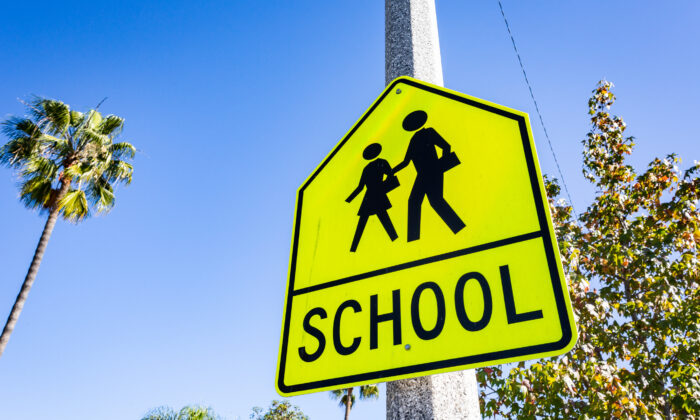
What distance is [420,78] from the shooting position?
185 centimetres

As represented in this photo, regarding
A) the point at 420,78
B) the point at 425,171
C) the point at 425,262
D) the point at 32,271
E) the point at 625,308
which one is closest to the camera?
the point at 425,262

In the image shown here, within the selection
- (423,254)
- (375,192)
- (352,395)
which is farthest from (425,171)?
(352,395)

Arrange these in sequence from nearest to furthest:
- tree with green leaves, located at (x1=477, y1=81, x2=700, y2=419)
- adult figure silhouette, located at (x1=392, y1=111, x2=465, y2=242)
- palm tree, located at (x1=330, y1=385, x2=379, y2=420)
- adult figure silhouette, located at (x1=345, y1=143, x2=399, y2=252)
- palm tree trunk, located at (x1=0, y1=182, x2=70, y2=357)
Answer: adult figure silhouette, located at (x1=392, y1=111, x2=465, y2=242)
adult figure silhouette, located at (x1=345, y1=143, x2=399, y2=252)
tree with green leaves, located at (x1=477, y1=81, x2=700, y2=419)
palm tree trunk, located at (x1=0, y1=182, x2=70, y2=357)
palm tree, located at (x1=330, y1=385, x2=379, y2=420)

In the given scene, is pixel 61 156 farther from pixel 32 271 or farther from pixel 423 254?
pixel 423 254

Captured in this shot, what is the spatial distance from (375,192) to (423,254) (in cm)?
35

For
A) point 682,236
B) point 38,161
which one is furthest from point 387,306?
point 38,161

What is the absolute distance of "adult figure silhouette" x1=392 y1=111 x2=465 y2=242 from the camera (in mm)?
1380

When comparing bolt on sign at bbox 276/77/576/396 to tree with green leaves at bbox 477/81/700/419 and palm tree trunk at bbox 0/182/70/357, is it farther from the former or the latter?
palm tree trunk at bbox 0/182/70/357

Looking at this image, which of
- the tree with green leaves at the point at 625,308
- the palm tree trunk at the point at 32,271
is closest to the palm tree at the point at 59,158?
the palm tree trunk at the point at 32,271

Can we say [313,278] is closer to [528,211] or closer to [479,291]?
[479,291]

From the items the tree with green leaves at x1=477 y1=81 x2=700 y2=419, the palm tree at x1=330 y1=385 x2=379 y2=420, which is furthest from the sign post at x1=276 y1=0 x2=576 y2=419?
the palm tree at x1=330 y1=385 x2=379 y2=420

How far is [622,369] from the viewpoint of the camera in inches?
243

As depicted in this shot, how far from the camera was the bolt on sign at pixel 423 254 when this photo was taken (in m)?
1.12

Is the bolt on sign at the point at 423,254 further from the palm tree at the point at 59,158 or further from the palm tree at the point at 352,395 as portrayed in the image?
the palm tree at the point at 352,395
